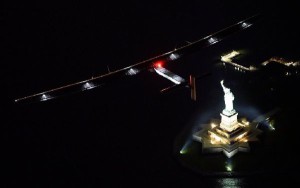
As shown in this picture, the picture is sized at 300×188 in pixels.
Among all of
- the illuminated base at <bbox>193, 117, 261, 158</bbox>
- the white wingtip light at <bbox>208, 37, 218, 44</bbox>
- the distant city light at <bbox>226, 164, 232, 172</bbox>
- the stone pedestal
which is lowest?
the distant city light at <bbox>226, 164, 232, 172</bbox>

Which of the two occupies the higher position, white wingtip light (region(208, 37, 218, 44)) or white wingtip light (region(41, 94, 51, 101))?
white wingtip light (region(208, 37, 218, 44))

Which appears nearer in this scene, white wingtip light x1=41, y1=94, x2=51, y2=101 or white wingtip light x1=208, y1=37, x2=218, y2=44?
white wingtip light x1=41, y1=94, x2=51, y2=101

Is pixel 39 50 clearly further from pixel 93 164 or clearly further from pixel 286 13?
pixel 286 13

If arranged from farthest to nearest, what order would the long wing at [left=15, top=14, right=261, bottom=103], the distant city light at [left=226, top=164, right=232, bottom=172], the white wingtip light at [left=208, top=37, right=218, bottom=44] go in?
the white wingtip light at [left=208, top=37, right=218, bottom=44]
the long wing at [left=15, top=14, right=261, bottom=103]
the distant city light at [left=226, top=164, right=232, bottom=172]

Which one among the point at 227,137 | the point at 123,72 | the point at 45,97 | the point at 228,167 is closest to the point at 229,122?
the point at 227,137

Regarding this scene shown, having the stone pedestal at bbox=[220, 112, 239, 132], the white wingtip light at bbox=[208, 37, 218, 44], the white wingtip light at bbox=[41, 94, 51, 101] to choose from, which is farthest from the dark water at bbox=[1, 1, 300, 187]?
the white wingtip light at bbox=[208, 37, 218, 44]

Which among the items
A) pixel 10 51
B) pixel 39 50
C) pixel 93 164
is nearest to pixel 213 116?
pixel 93 164

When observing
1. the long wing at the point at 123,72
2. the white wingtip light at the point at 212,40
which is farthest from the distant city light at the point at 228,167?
the white wingtip light at the point at 212,40

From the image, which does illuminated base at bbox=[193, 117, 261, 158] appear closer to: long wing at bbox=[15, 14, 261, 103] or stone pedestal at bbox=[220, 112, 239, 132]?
stone pedestal at bbox=[220, 112, 239, 132]
